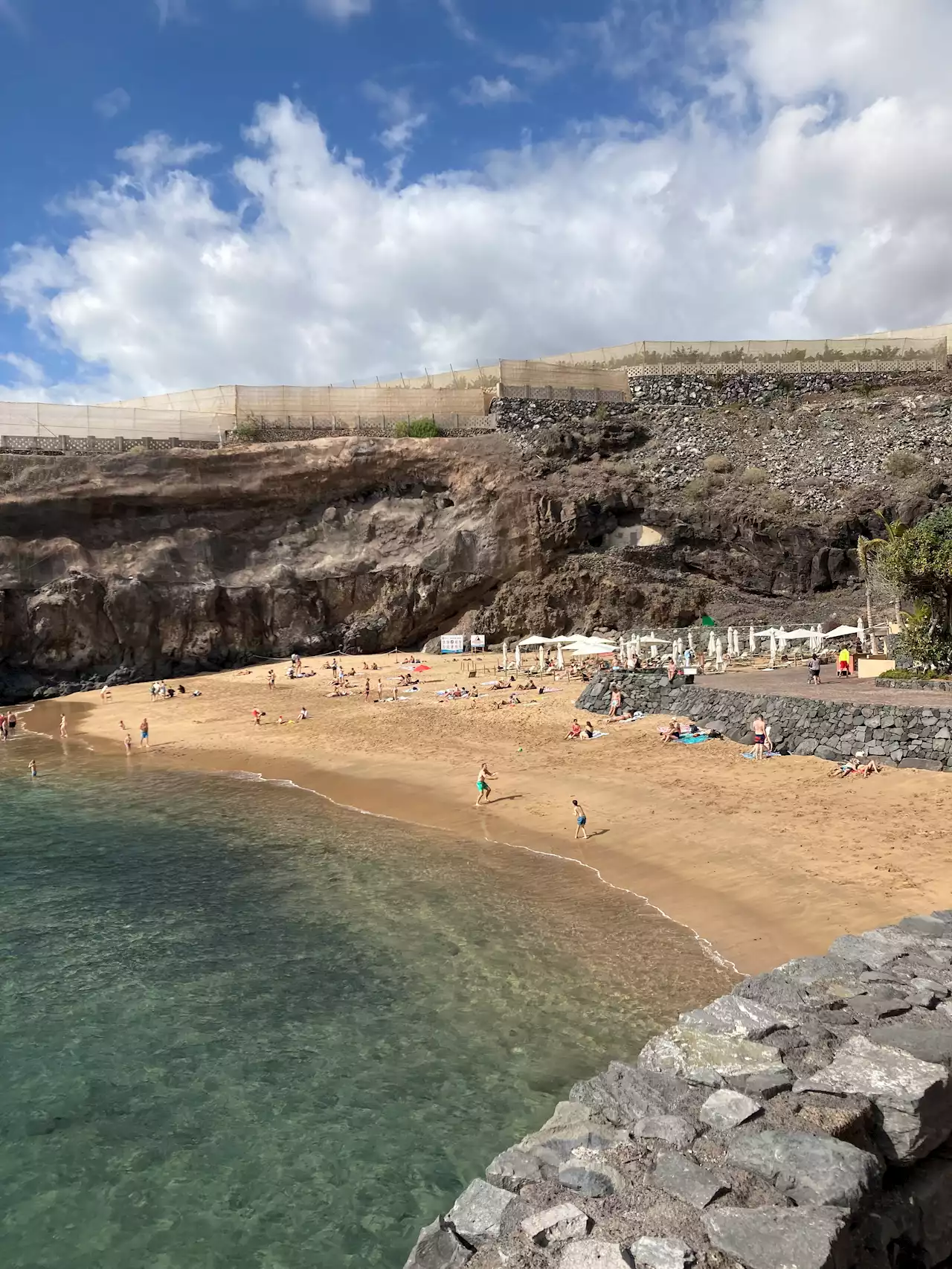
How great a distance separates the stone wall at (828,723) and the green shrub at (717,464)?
27.8 m

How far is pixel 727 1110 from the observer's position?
4438mm

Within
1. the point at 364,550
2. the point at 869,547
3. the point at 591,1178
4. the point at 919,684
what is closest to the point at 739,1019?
the point at 591,1178

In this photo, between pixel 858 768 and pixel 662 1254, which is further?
pixel 858 768

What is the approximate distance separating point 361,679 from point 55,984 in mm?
24951

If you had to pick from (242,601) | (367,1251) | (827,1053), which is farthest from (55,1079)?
(242,601)

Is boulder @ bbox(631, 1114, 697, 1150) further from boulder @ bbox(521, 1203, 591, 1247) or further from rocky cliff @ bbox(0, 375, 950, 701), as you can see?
rocky cliff @ bbox(0, 375, 950, 701)

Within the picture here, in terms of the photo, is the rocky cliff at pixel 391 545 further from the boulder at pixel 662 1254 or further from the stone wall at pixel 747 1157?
the boulder at pixel 662 1254

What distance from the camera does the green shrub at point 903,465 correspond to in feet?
147

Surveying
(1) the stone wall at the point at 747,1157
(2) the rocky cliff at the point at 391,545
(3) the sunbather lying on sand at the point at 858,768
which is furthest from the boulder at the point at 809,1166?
(2) the rocky cliff at the point at 391,545

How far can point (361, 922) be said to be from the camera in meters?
10.8

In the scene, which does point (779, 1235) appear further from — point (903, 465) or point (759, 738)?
point (903, 465)

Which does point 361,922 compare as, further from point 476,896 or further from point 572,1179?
point 572,1179

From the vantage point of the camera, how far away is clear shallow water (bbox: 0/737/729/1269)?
5824mm

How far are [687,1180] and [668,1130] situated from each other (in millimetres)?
446
